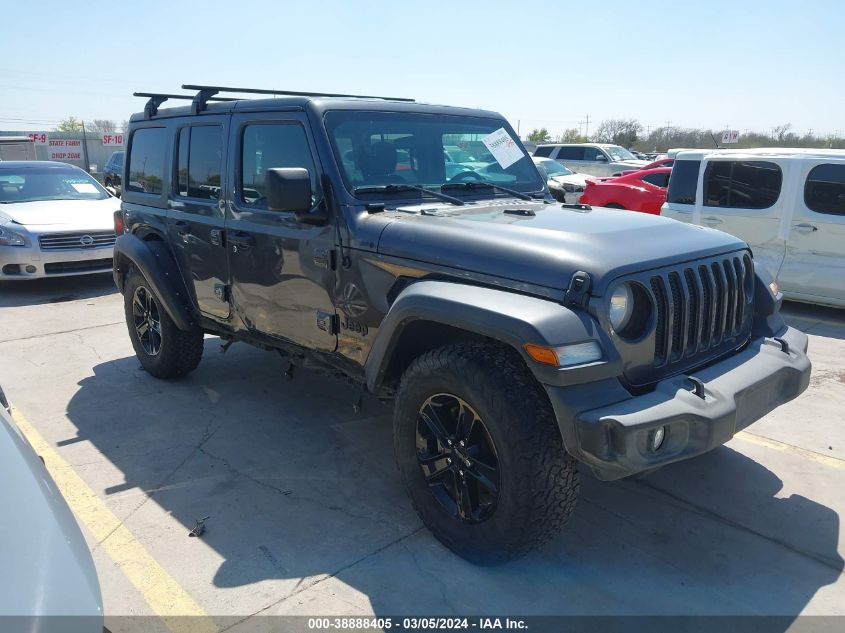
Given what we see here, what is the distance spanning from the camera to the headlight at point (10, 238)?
851cm

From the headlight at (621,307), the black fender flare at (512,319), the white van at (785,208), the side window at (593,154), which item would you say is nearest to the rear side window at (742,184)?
the white van at (785,208)

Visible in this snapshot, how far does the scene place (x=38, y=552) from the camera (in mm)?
1712

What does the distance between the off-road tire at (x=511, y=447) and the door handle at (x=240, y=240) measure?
1.60 m

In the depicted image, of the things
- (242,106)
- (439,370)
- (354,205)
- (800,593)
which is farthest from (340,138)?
(800,593)

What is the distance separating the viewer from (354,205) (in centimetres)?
350

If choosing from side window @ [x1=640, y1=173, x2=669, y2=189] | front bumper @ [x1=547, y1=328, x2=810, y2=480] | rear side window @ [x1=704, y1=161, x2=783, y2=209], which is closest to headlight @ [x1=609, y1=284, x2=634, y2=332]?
front bumper @ [x1=547, y1=328, x2=810, y2=480]

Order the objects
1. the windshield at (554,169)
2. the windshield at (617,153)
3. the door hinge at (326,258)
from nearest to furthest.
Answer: the door hinge at (326,258) → the windshield at (554,169) → the windshield at (617,153)

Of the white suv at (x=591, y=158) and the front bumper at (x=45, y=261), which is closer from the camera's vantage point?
the front bumper at (x=45, y=261)

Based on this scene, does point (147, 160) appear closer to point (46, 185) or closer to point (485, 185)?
point (485, 185)

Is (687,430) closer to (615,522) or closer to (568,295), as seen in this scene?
(568,295)

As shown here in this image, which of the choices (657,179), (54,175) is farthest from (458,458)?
(657,179)

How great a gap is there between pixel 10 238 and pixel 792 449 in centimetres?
887

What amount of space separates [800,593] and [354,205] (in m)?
2.69

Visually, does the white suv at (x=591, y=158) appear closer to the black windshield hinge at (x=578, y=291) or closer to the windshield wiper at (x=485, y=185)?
the windshield wiper at (x=485, y=185)
